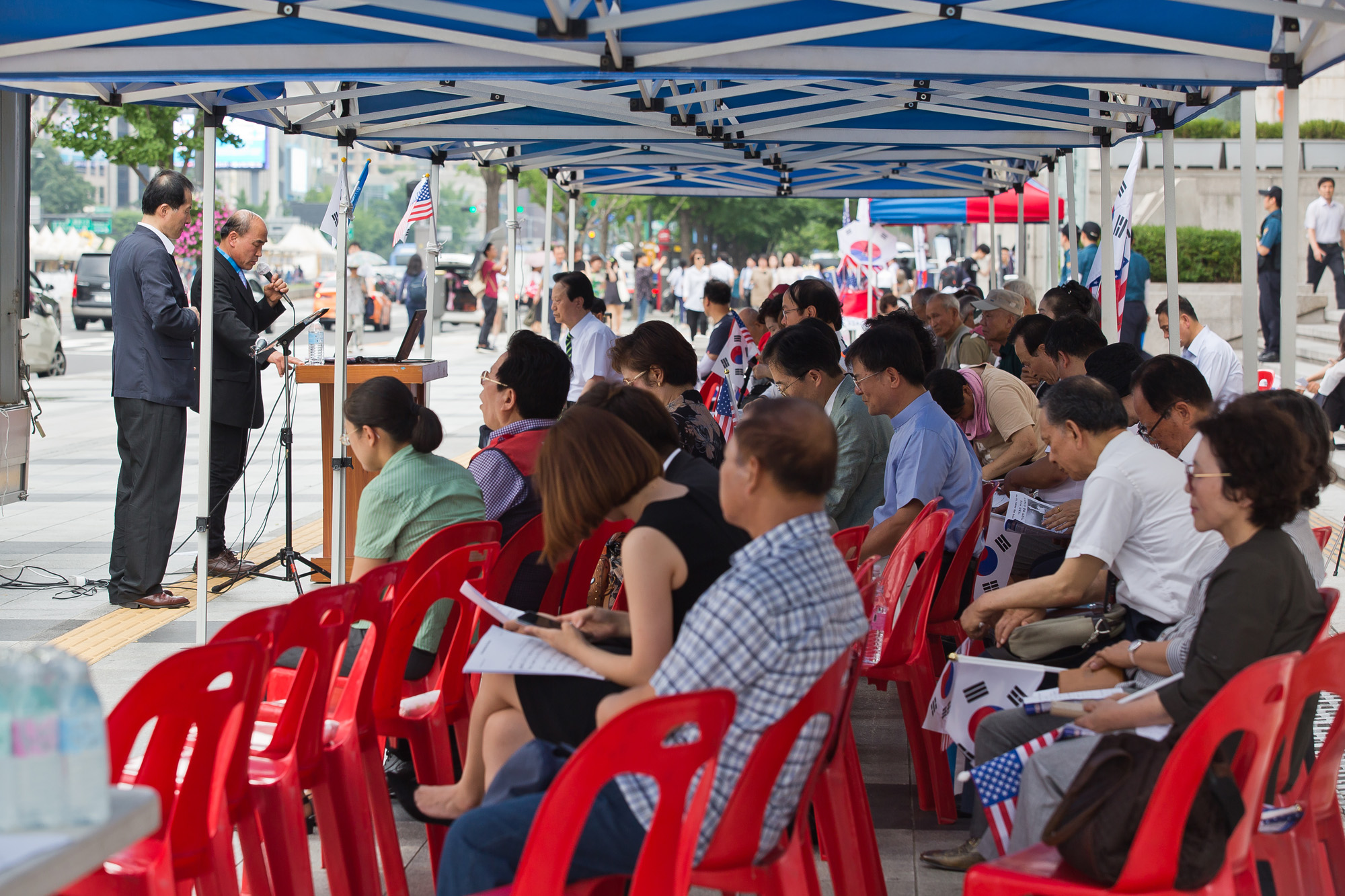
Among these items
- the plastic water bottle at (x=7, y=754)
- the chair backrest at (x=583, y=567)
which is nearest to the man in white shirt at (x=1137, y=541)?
the chair backrest at (x=583, y=567)

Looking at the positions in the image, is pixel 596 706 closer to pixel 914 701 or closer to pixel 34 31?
pixel 914 701

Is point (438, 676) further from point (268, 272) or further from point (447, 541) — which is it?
point (268, 272)

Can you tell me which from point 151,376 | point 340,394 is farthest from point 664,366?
point 151,376

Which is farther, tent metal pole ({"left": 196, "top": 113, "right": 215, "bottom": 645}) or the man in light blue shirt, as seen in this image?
tent metal pole ({"left": 196, "top": 113, "right": 215, "bottom": 645})

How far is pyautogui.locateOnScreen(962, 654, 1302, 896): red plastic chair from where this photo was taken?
2.25 meters

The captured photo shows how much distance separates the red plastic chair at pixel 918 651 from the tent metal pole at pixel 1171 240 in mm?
3455

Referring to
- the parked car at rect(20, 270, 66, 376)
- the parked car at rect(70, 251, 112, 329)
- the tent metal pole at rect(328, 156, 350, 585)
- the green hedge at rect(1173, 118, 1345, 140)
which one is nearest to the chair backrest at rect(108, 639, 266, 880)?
the tent metal pole at rect(328, 156, 350, 585)

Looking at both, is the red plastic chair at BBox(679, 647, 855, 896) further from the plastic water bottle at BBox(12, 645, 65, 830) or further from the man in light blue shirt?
the man in light blue shirt

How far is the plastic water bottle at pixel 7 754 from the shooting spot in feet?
4.73

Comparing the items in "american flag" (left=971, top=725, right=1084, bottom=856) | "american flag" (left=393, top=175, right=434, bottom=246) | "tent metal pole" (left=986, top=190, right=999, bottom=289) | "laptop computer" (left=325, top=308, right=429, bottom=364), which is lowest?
"american flag" (left=971, top=725, right=1084, bottom=856)

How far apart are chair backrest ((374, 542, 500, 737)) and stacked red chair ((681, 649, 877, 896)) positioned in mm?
1129

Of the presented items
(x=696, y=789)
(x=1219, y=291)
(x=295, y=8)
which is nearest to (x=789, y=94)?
(x=295, y=8)

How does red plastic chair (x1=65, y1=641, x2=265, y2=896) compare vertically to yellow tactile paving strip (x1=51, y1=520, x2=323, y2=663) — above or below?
above

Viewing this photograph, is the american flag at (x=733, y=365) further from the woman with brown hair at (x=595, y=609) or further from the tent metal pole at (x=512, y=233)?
the woman with brown hair at (x=595, y=609)
